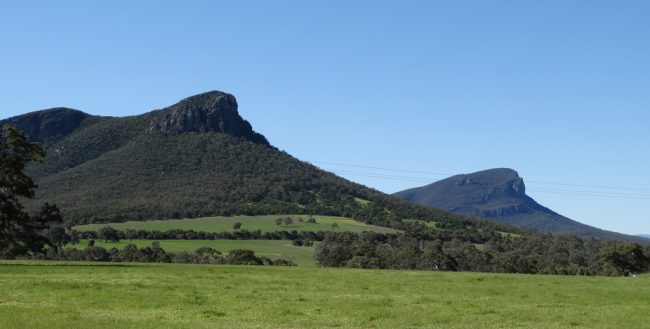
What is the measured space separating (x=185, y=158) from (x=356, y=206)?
51.2 metres

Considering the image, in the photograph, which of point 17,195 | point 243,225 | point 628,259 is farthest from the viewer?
point 243,225

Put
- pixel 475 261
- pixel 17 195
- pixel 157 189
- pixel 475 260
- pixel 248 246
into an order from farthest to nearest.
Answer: pixel 157 189
pixel 248 246
pixel 475 260
pixel 475 261
pixel 17 195

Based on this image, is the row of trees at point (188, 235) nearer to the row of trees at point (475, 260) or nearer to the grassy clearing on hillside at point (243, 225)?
the grassy clearing on hillside at point (243, 225)

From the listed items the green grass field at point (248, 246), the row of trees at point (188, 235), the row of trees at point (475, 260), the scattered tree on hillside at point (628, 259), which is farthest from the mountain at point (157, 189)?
the scattered tree on hillside at point (628, 259)

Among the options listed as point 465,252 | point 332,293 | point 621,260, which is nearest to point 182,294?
point 332,293

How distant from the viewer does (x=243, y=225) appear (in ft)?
515

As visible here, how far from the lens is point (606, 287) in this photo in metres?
38.9

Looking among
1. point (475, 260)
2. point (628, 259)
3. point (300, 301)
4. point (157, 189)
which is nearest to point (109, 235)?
point (157, 189)

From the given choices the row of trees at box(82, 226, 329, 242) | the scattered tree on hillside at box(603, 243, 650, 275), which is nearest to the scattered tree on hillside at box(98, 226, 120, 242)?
the row of trees at box(82, 226, 329, 242)

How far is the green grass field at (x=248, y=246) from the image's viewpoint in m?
111

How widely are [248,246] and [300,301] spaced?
97.9 metres

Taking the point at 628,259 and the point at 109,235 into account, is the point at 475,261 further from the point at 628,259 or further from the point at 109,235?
the point at 109,235

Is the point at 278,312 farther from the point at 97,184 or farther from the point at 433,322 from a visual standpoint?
the point at 97,184

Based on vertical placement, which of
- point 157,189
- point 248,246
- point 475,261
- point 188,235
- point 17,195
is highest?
point 157,189
